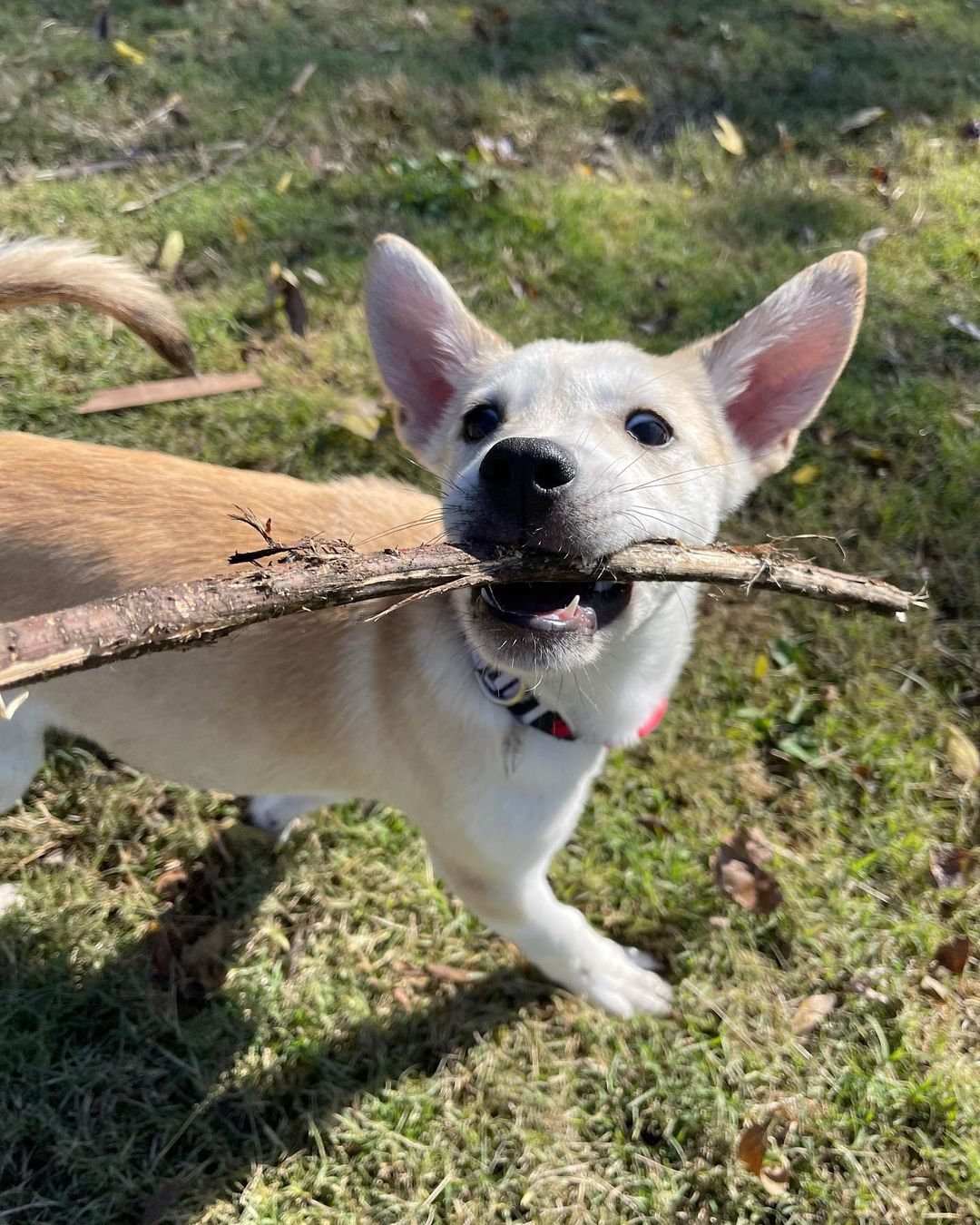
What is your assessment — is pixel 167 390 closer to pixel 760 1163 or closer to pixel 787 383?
pixel 787 383

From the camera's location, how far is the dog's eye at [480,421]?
2.15m

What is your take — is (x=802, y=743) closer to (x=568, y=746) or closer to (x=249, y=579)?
(x=568, y=746)

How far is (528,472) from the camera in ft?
5.22

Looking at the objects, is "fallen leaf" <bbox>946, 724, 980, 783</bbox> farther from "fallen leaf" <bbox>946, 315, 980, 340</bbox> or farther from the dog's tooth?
"fallen leaf" <bbox>946, 315, 980, 340</bbox>

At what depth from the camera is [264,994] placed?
9.11ft

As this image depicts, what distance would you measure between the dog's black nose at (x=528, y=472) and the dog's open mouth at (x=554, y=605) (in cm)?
20

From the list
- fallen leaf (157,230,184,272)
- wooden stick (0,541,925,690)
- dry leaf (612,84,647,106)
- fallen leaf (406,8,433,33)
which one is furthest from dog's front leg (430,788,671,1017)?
fallen leaf (406,8,433,33)

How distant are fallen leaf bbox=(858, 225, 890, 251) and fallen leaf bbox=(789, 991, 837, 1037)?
4.52 m

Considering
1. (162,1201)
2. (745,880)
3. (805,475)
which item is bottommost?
(162,1201)

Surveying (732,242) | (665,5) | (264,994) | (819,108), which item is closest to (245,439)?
(264,994)

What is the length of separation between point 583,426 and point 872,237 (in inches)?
174

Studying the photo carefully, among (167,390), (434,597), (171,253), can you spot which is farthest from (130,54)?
(434,597)

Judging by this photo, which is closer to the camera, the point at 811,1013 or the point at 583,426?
the point at 583,426

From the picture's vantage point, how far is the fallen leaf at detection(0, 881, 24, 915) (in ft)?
9.36
